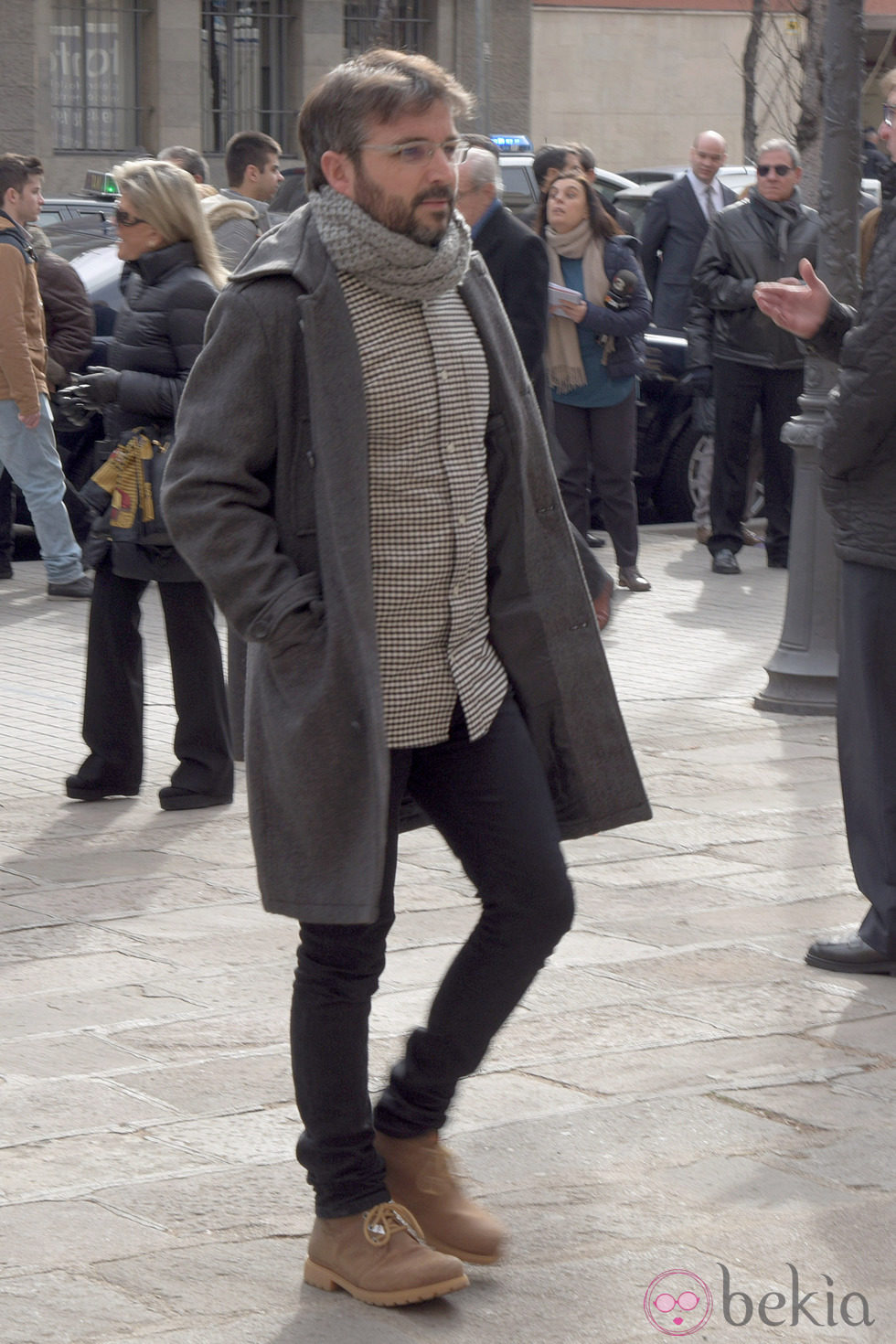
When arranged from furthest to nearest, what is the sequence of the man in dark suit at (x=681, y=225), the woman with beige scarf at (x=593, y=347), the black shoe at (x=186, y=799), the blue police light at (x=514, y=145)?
1. the blue police light at (x=514, y=145)
2. the man in dark suit at (x=681, y=225)
3. the woman with beige scarf at (x=593, y=347)
4. the black shoe at (x=186, y=799)

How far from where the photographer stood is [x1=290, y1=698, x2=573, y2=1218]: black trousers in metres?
3.34

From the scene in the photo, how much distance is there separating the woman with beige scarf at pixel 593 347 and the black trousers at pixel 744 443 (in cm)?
71

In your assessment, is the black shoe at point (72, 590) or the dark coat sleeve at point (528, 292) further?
the black shoe at point (72, 590)

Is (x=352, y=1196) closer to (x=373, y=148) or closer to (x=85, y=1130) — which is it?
(x=85, y=1130)

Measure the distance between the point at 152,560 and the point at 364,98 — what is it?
3.61 metres

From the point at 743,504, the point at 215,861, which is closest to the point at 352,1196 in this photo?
the point at 215,861

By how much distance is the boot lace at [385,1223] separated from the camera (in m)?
3.31

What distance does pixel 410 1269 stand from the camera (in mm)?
3277

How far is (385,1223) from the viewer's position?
3.33 m

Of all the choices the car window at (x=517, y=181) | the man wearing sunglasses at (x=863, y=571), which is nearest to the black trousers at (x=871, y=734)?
the man wearing sunglasses at (x=863, y=571)

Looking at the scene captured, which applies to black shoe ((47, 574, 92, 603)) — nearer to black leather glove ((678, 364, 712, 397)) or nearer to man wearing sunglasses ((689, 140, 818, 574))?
man wearing sunglasses ((689, 140, 818, 574))

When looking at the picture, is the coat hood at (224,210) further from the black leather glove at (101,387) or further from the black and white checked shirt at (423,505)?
the black and white checked shirt at (423,505)

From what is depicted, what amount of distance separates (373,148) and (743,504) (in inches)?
333

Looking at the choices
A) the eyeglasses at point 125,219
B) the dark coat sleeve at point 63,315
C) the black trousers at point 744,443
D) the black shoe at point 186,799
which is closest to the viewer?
the eyeglasses at point 125,219
